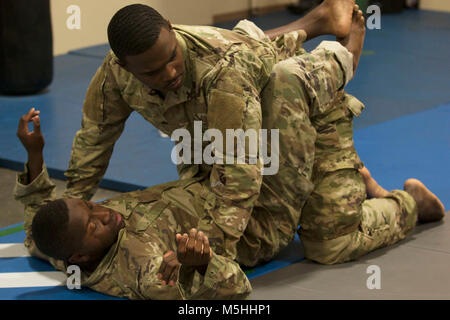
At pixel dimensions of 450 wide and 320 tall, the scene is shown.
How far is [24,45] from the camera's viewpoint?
5738 millimetres

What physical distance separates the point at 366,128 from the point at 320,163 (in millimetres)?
1934

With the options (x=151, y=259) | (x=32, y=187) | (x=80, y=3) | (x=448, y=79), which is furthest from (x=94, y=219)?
(x=80, y=3)

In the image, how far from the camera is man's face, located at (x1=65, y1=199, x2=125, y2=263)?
2.67 m

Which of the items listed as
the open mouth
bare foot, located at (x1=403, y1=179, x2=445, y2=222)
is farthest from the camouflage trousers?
the open mouth

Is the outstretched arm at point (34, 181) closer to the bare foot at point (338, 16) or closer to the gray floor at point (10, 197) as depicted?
the gray floor at point (10, 197)

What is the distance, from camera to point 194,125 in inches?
117

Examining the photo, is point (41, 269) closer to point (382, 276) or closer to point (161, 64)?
point (161, 64)

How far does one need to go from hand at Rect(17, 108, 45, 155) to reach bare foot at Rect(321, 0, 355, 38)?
1.25 m

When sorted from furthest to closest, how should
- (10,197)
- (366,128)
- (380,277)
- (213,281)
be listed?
1. (366,128)
2. (10,197)
3. (380,277)
4. (213,281)

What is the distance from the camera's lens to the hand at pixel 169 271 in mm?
2641

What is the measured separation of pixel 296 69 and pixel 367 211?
0.67m

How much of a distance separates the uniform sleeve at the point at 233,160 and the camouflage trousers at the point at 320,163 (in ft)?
0.84

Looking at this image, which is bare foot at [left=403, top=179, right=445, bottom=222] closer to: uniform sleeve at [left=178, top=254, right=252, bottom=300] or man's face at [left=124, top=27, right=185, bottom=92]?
uniform sleeve at [left=178, top=254, right=252, bottom=300]

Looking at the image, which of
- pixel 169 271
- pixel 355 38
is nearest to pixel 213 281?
pixel 169 271
